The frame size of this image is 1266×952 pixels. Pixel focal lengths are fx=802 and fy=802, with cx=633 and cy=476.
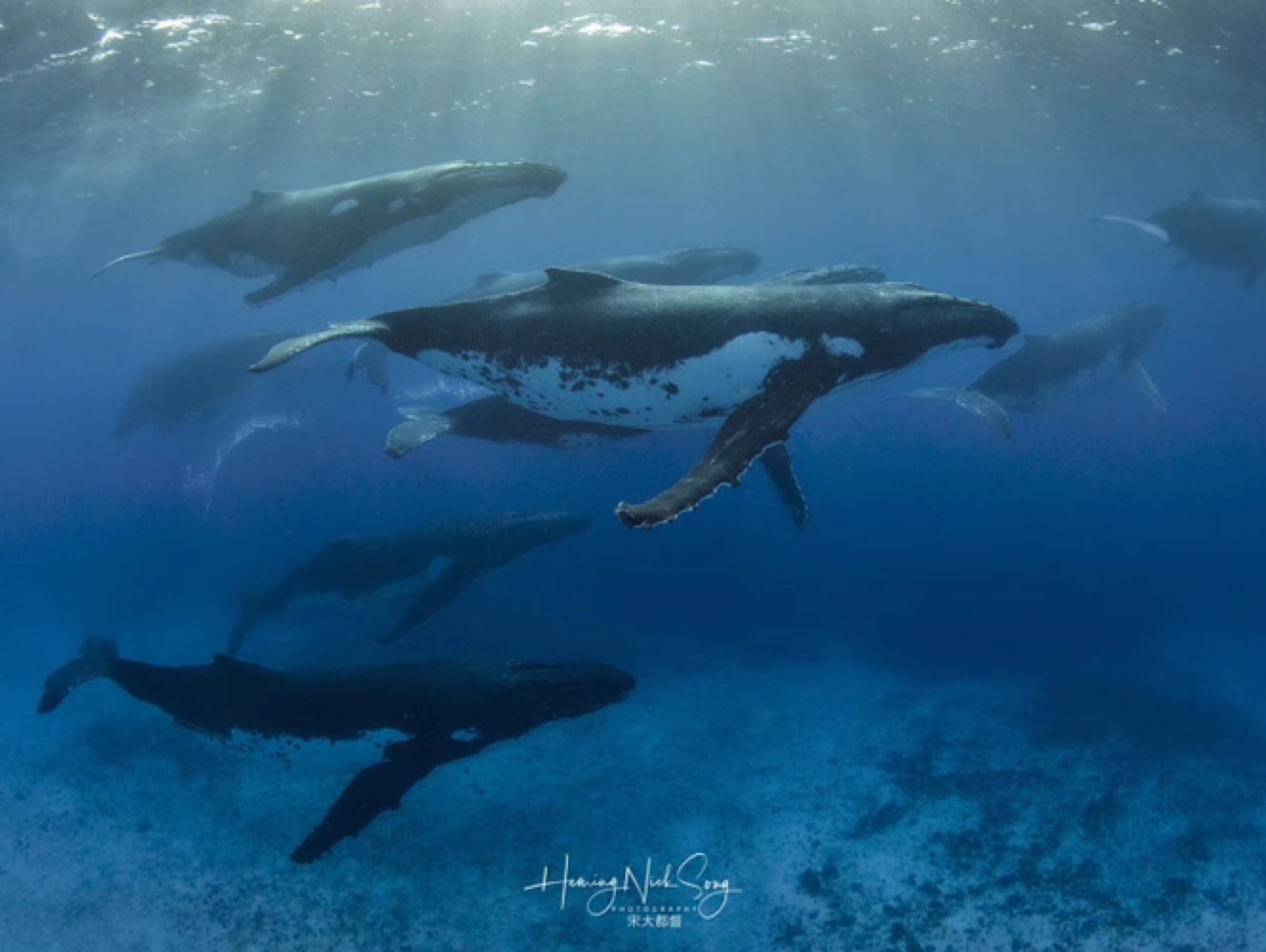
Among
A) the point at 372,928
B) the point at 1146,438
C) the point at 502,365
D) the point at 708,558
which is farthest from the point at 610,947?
the point at 1146,438

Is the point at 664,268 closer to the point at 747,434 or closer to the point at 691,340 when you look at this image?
the point at 691,340

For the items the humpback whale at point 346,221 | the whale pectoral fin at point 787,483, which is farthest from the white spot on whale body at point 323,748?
the humpback whale at point 346,221

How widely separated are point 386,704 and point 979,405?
37.3 feet

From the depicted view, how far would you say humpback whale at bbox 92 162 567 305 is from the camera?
8.80 m

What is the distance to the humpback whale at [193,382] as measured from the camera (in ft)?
78.3

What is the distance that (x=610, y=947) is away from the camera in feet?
31.0

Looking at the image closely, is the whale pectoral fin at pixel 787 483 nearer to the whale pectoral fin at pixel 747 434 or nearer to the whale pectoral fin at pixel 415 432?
the whale pectoral fin at pixel 747 434

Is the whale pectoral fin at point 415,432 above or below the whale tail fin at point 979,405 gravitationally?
above

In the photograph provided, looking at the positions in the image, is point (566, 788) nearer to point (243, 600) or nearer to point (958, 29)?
point (243, 600)

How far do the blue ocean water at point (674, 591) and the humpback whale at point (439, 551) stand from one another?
0.94m

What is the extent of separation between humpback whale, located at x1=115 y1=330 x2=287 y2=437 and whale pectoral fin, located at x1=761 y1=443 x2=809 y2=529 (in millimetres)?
19578

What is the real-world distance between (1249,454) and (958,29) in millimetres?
17978

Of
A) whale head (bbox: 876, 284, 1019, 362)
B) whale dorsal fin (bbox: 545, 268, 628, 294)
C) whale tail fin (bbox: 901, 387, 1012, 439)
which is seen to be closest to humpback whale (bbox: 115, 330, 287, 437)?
whale tail fin (bbox: 901, 387, 1012, 439)

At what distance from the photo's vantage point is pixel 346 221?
9.66m
